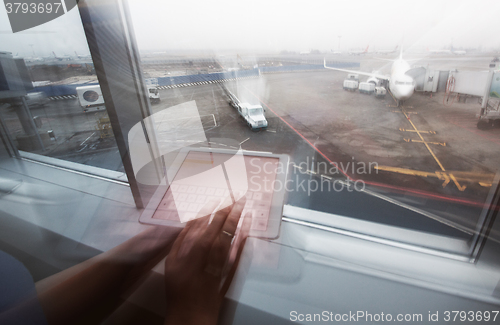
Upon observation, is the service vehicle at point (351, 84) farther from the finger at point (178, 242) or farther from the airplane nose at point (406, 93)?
the finger at point (178, 242)

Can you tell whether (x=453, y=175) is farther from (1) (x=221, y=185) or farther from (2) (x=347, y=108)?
(1) (x=221, y=185)

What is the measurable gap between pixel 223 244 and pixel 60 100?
3.71 ft

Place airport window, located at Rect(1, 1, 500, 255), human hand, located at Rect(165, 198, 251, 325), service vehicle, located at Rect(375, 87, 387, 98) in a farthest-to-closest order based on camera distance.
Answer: service vehicle, located at Rect(375, 87, 387, 98), airport window, located at Rect(1, 1, 500, 255), human hand, located at Rect(165, 198, 251, 325)

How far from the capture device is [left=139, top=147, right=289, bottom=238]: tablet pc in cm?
78

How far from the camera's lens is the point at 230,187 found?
2.58 feet

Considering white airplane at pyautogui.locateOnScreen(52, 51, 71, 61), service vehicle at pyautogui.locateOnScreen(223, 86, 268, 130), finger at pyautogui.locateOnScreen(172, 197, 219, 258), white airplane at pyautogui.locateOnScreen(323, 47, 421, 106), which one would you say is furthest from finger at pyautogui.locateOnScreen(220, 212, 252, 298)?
white airplane at pyautogui.locateOnScreen(52, 51, 71, 61)

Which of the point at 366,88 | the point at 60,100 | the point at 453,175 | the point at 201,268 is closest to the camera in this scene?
the point at 201,268

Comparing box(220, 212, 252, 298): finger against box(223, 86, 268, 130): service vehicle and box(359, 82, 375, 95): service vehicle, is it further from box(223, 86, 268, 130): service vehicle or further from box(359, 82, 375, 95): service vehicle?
box(359, 82, 375, 95): service vehicle

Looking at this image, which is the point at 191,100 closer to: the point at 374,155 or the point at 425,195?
the point at 374,155

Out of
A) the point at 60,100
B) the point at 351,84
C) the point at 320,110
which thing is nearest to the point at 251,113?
the point at 320,110

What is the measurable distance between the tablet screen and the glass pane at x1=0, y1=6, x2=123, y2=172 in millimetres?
431

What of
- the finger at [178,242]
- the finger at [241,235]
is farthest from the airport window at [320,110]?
the finger at [178,242]

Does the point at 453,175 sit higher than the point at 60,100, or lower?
lower

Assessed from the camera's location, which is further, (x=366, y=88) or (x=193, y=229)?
(x=366, y=88)
